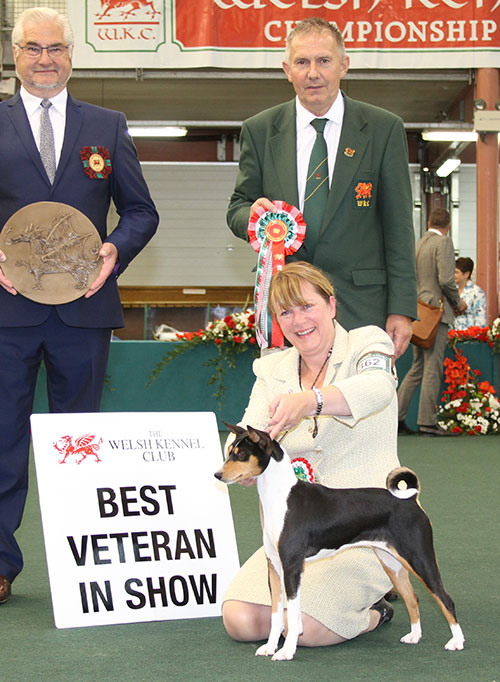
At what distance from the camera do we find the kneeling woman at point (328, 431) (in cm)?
212

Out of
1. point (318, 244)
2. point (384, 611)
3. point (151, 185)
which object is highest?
point (151, 185)

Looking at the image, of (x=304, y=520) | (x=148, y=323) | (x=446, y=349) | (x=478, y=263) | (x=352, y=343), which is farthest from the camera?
(x=148, y=323)

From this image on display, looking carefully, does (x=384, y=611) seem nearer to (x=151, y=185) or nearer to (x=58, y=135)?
(x=58, y=135)

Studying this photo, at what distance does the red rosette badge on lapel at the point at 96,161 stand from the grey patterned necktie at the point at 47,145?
83 mm

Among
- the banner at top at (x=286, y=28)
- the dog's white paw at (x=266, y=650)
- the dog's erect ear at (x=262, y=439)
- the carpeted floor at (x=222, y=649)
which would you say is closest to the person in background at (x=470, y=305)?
the banner at top at (x=286, y=28)

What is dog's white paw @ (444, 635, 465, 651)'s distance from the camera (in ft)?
6.79

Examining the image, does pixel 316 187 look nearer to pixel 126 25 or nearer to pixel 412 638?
pixel 412 638

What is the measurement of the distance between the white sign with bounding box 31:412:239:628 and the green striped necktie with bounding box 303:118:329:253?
67cm

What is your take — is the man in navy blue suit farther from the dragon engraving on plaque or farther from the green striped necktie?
the green striped necktie

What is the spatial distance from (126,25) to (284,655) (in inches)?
296

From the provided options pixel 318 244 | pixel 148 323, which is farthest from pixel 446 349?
pixel 148 323

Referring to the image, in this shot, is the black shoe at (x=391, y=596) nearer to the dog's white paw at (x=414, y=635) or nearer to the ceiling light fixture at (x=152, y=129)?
the dog's white paw at (x=414, y=635)

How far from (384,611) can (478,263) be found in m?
7.48

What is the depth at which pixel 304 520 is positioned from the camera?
1.92 metres
